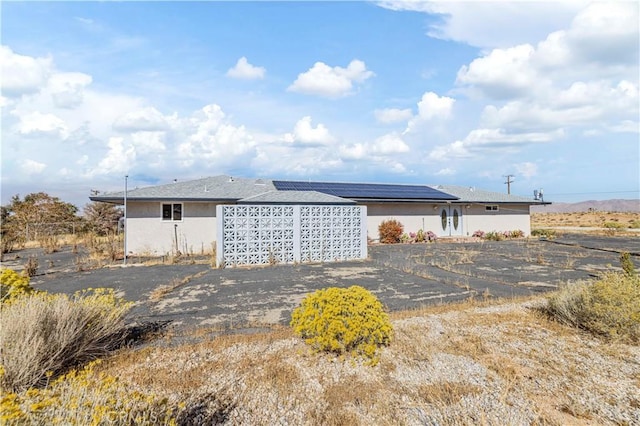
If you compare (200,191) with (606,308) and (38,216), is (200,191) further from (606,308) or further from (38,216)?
(38,216)

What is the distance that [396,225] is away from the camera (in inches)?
820

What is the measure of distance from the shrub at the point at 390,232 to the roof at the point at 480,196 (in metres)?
5.59

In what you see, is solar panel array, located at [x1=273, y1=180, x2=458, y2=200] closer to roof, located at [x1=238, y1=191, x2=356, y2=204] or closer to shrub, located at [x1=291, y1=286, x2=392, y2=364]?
roof, located at [x1=238, y1=191, x2=356, y2=204]

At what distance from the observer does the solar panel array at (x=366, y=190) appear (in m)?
20.1

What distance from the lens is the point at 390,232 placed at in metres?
20.5

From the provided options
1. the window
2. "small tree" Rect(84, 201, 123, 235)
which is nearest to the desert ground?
the window

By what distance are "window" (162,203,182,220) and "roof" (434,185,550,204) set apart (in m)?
18.1

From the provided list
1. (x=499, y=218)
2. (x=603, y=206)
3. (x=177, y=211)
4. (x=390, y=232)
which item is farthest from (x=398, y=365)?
(x=603, y=206)

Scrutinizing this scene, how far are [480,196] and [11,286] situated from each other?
2665cm

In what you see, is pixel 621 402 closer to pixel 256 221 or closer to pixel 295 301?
pixel 295 301

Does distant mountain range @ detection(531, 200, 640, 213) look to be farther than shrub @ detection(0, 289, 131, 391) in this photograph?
Yes

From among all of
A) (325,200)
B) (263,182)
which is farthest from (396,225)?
(263,182)

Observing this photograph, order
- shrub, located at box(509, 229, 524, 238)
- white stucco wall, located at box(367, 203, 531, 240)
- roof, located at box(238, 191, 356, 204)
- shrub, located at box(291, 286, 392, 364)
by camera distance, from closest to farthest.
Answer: shrub, located at box(291, 286, 392, 364)
roof, located at box(238, 191, 356, 204)
white stucco wall, located at box(367, 203, 531, 240)
shrub, located at box(509, 229, 524, 238)

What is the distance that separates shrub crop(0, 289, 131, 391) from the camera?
3664 mm
